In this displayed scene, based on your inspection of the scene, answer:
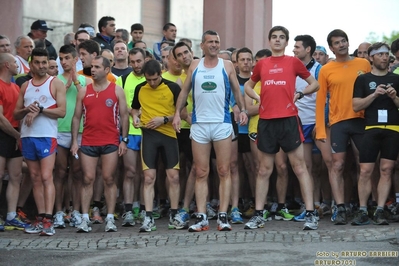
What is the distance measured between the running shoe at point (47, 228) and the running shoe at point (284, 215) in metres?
3.09

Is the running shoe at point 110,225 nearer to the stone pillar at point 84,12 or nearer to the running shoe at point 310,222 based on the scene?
the running shoe at point 310,222

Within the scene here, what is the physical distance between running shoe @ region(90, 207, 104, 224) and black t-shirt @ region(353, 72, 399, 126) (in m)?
3.71

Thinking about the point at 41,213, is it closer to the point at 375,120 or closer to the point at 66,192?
the point at 66,192

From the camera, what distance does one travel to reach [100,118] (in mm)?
13516

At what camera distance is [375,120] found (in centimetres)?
1329

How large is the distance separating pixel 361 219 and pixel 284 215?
133 cm

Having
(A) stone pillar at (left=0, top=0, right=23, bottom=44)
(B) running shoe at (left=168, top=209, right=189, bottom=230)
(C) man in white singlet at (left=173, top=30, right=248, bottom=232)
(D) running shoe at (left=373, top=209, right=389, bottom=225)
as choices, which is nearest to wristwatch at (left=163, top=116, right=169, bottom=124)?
(C) man in white singlet at (left=173, top=30, right=248, bottom=232)

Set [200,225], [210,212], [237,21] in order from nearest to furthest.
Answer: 1. [200,225]
2. [210,212]
3. [237,21]

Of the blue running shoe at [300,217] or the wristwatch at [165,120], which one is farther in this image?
the blue running shoe at [300,217]

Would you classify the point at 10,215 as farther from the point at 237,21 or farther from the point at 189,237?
the point at 237,21

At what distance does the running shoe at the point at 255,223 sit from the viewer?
12.9 metres

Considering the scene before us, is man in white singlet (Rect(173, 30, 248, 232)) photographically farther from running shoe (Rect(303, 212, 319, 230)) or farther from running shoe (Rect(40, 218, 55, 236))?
running shoe (Rect(40, 218, 55, 236))

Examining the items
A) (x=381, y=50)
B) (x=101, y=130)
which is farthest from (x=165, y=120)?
(x=381, y=50)

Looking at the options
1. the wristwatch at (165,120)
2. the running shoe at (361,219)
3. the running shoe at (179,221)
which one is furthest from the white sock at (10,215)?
the running shoe at (361,219)
